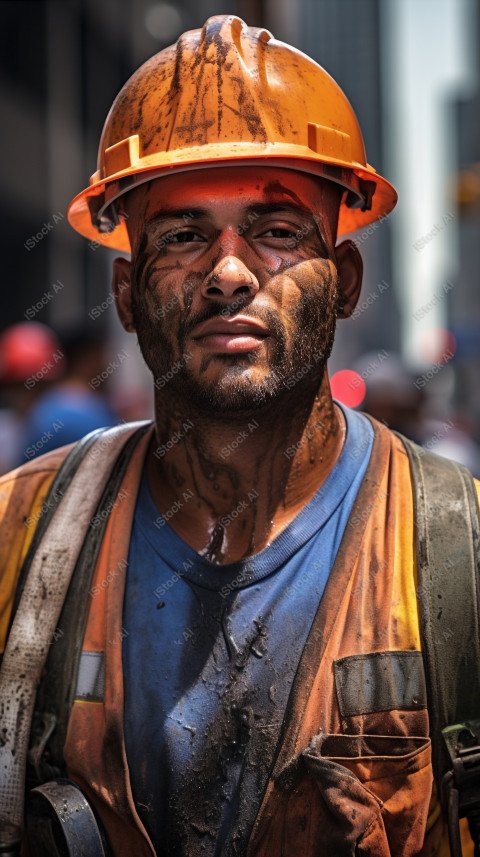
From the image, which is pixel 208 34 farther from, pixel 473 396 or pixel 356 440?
pixel 473 396

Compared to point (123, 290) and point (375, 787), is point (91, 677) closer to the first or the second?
point (375, 787)

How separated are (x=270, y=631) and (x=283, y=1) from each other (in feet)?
31.4

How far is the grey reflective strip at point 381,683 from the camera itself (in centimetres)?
212

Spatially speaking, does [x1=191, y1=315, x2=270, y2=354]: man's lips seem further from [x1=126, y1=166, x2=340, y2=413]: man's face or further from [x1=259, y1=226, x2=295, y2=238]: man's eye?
[x1=259, y1=226, x2=295, y2=238]: man's eye

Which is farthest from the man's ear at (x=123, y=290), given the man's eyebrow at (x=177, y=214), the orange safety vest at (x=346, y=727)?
the orange safety vest at (x=346, y=727)

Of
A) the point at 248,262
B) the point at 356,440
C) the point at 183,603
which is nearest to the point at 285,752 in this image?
the point at 183,603

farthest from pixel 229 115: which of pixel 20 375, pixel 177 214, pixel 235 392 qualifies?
pixel 20 375

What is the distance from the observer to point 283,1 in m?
10.3

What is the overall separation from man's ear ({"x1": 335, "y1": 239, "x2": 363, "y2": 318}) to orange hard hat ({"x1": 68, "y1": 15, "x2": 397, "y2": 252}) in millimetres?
174

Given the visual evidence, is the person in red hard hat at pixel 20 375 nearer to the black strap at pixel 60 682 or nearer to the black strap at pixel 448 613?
the black strap at pixel 60 682

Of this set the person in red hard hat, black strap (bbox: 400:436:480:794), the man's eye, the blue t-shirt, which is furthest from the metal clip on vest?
the person in red hard hat

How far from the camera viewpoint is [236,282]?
2271mm

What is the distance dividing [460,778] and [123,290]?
61.1 inches

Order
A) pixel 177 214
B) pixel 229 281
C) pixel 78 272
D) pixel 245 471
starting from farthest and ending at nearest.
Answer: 1. pixel 78 272
2. pixel 245 471
3. pixel 177 214
4. pixel 229 281
